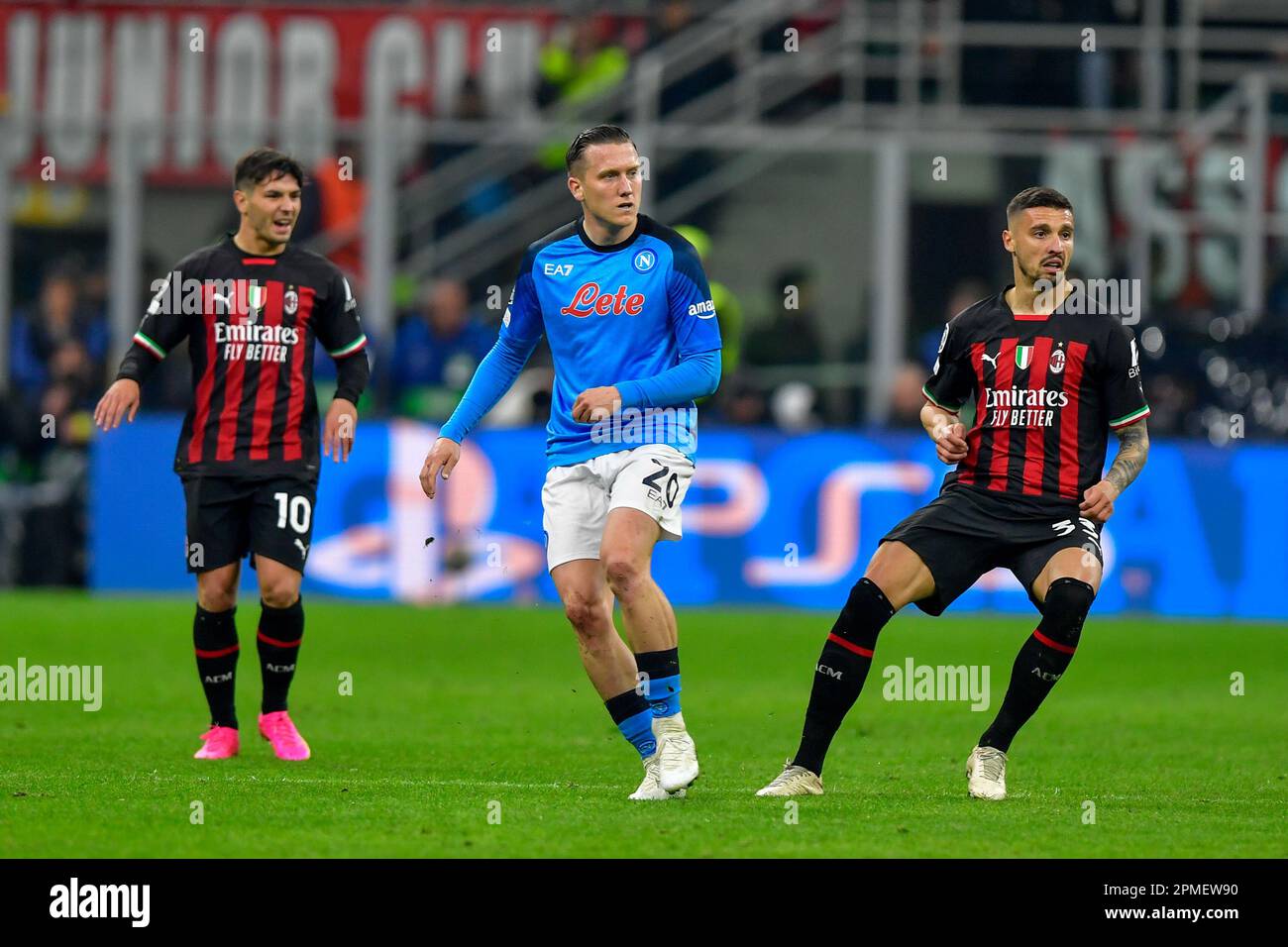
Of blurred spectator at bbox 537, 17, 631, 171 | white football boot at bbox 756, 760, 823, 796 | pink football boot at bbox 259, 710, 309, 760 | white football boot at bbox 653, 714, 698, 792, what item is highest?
blurred spectator at bbox 537, 17, 631, 171

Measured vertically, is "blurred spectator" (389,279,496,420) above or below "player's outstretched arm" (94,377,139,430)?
above

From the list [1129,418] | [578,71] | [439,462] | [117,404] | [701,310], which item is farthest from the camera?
[578,71]

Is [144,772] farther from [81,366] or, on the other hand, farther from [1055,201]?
[81,366]

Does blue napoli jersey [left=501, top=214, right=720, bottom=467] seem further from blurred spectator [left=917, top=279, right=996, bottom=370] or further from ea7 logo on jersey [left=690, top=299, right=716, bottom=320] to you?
blurred spectator [left=917, top=279, right=996, bottom=370]

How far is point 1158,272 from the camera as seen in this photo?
17.8 meters

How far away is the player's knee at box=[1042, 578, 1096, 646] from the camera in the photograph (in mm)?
7562

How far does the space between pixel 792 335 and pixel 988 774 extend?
10246 mm

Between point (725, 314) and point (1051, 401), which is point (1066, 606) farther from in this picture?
point (725, 314)

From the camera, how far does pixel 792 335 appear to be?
17.7 metres

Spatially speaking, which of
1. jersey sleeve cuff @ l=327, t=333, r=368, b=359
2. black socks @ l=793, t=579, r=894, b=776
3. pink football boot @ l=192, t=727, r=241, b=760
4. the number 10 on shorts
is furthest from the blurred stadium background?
black socks @ l=793, t=579, r=894, b=776

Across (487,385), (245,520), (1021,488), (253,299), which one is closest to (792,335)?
(253,299)

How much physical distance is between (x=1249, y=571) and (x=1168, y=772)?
7363mm

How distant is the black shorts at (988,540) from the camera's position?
774cm

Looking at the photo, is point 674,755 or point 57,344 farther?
point 57,344
